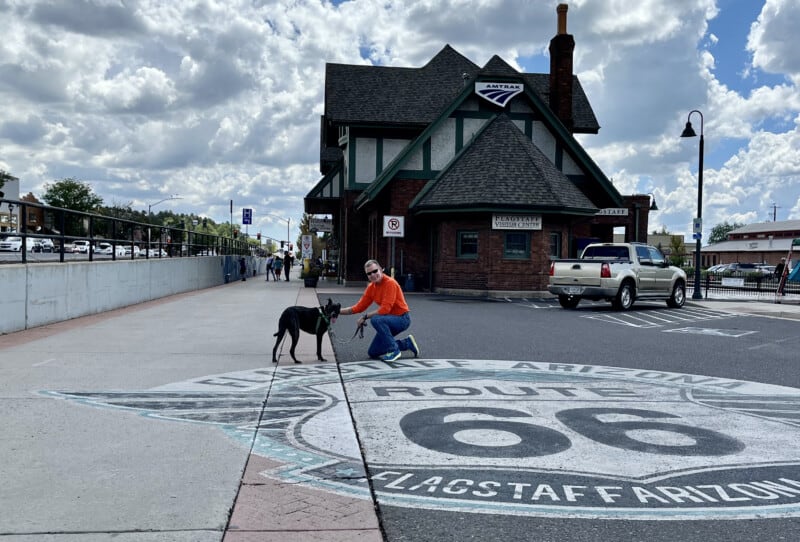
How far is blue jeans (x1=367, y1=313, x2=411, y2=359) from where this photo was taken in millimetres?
10203

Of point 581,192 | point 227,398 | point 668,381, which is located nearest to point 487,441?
point 227,398

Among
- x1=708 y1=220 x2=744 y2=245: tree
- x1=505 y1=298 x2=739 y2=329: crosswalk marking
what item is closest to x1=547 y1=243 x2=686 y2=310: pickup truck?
x1=505 y1=298 x2=739 y2=329: crosswalk marking

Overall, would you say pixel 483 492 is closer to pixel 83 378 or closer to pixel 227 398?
pixel 227 398

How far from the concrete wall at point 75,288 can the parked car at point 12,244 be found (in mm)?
391

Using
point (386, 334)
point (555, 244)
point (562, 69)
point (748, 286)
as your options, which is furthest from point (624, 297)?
point (748, 286)

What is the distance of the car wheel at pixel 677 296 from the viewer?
21891 mm

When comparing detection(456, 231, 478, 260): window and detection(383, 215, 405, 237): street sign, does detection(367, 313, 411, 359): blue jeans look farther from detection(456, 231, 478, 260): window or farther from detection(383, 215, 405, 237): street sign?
detection(456, 231, 478, 260): window

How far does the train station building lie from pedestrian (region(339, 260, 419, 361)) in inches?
518

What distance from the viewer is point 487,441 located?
224 inches

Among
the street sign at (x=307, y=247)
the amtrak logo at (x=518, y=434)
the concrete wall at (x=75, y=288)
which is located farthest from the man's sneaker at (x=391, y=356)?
the street sign at (x=307, y=247)

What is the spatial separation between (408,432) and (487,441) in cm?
67

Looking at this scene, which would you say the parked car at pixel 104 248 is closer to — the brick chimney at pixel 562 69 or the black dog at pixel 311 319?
the black dog at pixel 311 319

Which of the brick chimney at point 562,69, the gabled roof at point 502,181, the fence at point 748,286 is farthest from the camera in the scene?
the fence at point 748,286

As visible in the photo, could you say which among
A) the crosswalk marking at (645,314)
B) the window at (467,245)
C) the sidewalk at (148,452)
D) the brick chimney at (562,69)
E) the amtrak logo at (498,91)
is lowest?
the crosswalk marking at (645,314)
